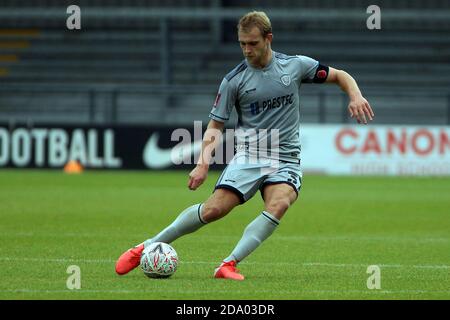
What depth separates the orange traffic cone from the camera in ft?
78.8

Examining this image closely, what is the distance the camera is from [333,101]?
26.6 m

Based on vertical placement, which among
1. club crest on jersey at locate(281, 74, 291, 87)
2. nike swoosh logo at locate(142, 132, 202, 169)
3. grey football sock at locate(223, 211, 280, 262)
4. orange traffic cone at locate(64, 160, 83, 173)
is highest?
club crest on jersey at locate(281, 74, 291, 87)

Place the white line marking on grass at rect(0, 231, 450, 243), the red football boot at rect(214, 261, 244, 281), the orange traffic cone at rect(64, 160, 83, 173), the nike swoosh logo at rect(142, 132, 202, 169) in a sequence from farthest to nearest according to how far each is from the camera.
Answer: the nike swoosh logo at rect(142, 132, 202, 169)
the orange traffic cone at rect(64, 160, 83, 173)
the white line marking on grass at rect(0, 231, 450, 243)
the red football boot at rect(214, 261, 244, 281)

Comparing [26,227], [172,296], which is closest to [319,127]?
[26,227]

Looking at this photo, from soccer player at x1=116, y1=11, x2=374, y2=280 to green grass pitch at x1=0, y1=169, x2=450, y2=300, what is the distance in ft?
1.25

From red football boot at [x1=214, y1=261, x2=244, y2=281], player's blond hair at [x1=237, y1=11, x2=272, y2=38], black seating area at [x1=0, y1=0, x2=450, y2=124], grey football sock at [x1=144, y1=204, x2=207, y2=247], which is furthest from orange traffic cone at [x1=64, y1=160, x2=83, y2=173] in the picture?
player's blond hair at [x1=237, y1=11, x2=272, y2=38]

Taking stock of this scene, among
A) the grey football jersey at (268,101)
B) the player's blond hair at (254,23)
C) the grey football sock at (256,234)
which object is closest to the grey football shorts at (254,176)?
the grey football jersey at (268,101)

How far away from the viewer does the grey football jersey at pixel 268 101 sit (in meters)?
8.43

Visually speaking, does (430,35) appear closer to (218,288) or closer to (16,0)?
(16,0)

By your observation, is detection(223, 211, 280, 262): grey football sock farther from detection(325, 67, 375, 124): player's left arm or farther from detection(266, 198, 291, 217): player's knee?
detection(325, 67, 375, 124): player's left arm

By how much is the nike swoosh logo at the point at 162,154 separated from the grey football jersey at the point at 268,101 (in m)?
15.4

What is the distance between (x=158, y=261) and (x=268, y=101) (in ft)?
5.19

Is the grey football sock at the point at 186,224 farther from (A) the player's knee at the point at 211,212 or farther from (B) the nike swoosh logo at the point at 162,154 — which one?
(B) the nike swoosh logo at the point at 162,154

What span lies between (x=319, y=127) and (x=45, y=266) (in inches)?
599
